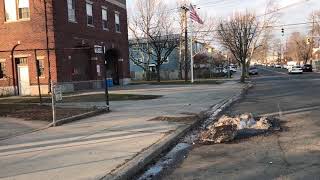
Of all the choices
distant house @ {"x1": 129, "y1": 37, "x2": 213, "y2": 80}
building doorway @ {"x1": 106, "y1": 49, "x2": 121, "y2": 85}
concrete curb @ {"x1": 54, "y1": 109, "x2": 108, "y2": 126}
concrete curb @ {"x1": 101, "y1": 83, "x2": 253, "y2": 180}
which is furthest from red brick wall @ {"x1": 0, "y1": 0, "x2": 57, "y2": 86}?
distant house @ {"x1": 129, "y1": 37, "x2": 213, "y2": 80}

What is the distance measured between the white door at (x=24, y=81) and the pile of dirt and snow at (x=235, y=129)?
77.5ft

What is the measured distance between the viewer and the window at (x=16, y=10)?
34969 millimetres

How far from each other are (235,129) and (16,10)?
87.5ft

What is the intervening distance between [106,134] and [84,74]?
89.0 feet

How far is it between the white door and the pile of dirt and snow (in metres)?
23.6

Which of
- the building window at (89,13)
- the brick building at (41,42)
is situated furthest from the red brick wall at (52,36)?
the building window at (89,13)

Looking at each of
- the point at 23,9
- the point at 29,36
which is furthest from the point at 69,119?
the point at 23,9

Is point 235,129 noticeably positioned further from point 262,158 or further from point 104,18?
point 104,18

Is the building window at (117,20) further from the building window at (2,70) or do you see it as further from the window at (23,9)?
the building window at (2,70)

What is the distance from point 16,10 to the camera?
116 ft

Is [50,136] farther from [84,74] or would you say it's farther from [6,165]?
[84,74]

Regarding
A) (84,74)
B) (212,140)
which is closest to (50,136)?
(212,140)

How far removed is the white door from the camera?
35031 millimetres

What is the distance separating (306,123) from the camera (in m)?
14.4
